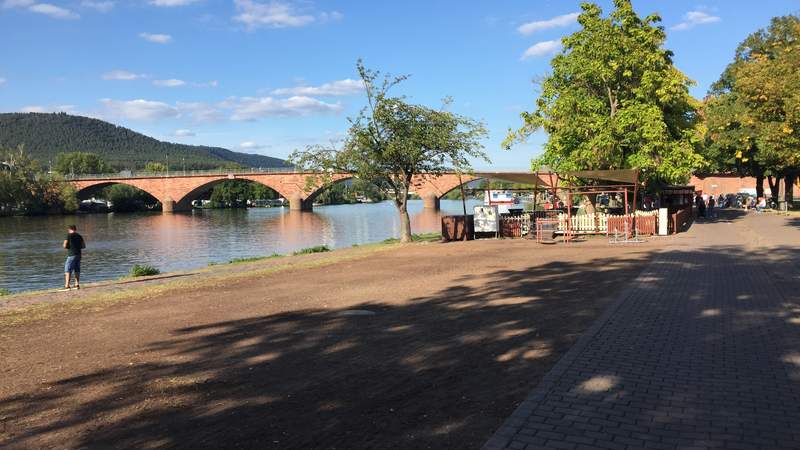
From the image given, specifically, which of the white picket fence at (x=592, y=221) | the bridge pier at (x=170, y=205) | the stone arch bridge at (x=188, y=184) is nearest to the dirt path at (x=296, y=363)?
the white picket fence at (x=592, y=221)

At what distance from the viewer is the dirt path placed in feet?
15.8

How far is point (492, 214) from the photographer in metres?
26.2

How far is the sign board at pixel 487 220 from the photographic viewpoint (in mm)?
26188

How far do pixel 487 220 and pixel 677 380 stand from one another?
2073cm

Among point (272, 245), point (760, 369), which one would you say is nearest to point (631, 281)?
point (760, 369)

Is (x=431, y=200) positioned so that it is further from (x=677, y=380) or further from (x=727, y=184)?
(x=677, y=380)

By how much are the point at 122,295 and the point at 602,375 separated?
1102cm

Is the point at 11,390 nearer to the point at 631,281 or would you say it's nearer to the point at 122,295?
the point at 122,295

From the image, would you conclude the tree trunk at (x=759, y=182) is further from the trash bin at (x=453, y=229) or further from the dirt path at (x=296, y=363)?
the dirt path at (x=296, y=363)

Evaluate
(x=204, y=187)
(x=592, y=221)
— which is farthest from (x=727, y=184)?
(x=204, y=187)

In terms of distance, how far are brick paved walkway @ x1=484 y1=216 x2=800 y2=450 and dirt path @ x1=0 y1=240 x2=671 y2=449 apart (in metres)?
0.37

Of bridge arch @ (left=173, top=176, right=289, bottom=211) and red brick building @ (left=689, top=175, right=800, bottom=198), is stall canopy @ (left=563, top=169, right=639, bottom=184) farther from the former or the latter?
bridge arch @ (left=173, top=176, right=289, bottom=211)

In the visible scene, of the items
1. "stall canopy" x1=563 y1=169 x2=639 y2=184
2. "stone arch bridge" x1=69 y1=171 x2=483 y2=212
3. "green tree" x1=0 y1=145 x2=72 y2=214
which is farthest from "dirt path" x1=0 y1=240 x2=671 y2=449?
"stone arch bridge" x1=69 y1=171 x2=483 y2=212

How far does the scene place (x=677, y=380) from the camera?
18.6 ft
